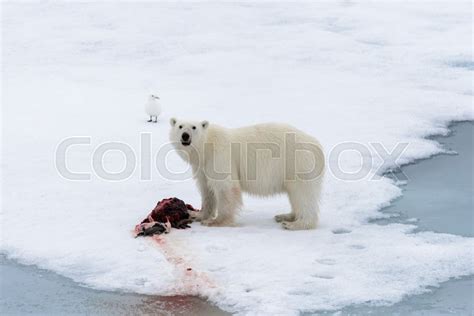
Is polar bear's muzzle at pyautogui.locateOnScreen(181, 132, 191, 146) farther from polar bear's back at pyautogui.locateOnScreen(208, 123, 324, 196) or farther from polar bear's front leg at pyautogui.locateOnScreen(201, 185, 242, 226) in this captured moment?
polar bear's front leg at pyautogui.locateOnScreen(201, 185, 242, 226)

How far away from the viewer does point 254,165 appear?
707cm

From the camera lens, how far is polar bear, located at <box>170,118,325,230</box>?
22.8 ft

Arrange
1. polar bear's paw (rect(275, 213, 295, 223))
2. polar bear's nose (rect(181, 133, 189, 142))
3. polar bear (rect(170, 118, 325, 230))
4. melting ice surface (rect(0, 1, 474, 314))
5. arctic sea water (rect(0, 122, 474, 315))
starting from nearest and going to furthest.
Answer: arctic sea water (rect(0, 122, 474, 315)) < melting ice surface (rect(0, 1, 474, 314)) < polar bear's nose (rect(181, 133, 189, 142)) < polar bear (rect(170, 118, 325, 230)) < polar bear's paw (rect(275, 213, 295, 223))

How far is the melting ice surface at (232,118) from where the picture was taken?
5980 mm

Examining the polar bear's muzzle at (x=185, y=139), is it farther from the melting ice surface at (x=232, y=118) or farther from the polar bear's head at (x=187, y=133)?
the melting ice surface at (x=232, y=118)

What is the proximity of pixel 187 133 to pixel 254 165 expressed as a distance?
0.67 metres

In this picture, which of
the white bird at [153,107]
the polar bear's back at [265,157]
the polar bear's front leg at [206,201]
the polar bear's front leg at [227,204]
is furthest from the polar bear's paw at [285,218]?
the white bird at [153,107]

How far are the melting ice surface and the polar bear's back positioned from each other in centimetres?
40

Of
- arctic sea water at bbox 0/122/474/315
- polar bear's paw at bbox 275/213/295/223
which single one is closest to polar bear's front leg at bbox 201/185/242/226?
polar bear's paw at bbox 275/213/295/223

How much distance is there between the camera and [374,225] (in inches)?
278

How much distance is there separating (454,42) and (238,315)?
11443 mm

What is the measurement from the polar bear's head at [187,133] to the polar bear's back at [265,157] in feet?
0.40

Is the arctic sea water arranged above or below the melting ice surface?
below

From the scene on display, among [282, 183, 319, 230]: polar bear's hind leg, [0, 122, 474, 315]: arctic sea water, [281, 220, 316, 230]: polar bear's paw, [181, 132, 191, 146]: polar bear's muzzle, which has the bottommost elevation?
[0, 122, 474, 315]: arctic sea water
